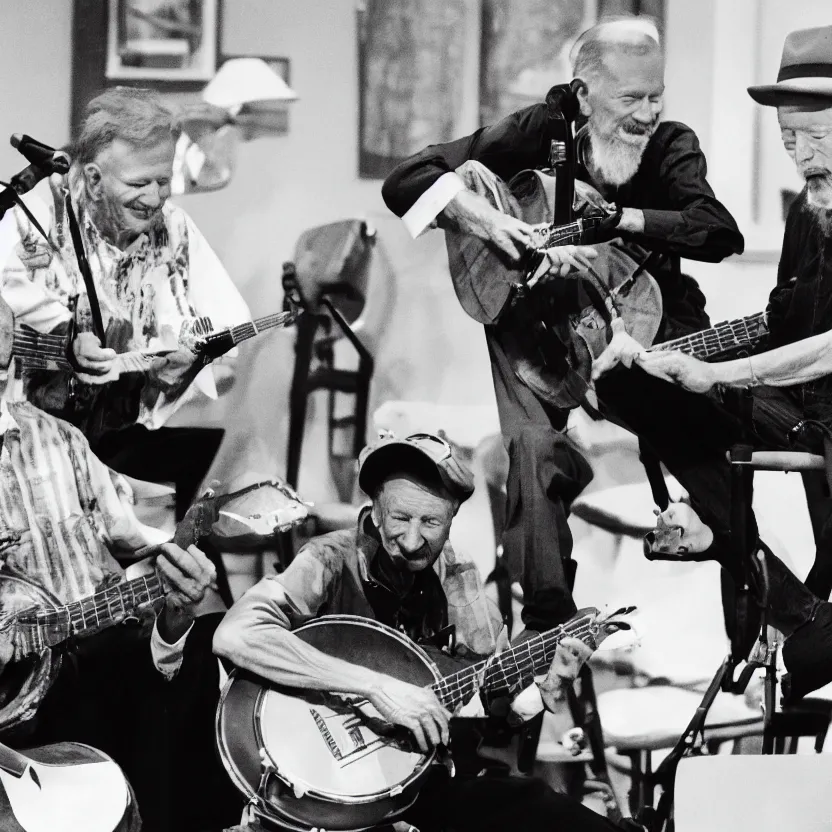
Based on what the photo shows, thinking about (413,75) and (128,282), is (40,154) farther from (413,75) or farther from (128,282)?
(413,75)

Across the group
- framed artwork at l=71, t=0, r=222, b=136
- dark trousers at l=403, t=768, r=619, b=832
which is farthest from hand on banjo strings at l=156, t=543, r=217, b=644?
framed artwork at l=71, t=0, r=222, b=136

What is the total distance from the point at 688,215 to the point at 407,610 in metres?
1.52

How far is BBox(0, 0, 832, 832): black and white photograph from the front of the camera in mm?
4012

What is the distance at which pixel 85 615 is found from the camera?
13.1 ft

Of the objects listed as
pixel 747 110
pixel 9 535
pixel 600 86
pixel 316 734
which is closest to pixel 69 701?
pixel 9 535

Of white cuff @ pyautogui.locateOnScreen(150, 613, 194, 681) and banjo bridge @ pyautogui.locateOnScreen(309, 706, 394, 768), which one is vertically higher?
white cuff @ pyautogui.locateOnScreen(150, 613, 194, 681)

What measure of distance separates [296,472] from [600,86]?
1571 millimetres

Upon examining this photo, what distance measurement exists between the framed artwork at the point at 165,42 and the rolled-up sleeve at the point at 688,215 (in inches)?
60.2

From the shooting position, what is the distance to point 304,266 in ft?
14.5

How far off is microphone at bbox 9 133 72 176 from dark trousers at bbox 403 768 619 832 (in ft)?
7.15

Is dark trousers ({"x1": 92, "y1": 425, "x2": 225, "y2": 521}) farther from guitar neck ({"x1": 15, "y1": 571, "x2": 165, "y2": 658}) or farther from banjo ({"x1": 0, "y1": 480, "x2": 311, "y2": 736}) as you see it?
guitar neck ({"x1": 15, "y1": 571, "x2": 165, "y2": 658})

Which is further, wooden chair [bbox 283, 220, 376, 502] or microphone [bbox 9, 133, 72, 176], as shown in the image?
wooden chair [bbox 283, 220, 376, 502]

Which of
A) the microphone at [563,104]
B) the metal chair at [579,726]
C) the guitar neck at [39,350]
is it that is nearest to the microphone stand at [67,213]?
the guitar neck at [39,350]

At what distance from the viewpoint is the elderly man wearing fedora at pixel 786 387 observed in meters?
4.21
